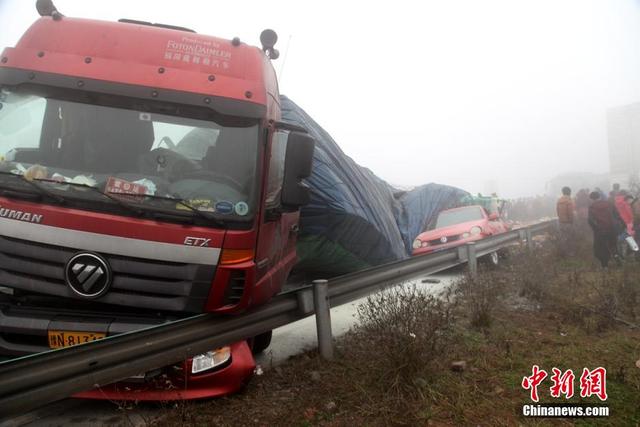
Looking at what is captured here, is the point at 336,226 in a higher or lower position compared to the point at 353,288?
higher

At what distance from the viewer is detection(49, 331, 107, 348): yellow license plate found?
2902 millimetres

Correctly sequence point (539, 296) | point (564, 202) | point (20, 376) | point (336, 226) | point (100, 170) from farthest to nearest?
1. point (564, 202)
2. point (336, 226)
3. point (539, 296)
4. point (100, 170)
5. point (20, 376)

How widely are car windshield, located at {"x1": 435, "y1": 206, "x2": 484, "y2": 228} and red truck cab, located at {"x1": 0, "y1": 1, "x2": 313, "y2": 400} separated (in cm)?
823

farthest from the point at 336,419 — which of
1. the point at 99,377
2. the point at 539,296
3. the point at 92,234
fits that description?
the point at 539,296

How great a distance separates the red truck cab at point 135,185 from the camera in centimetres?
298

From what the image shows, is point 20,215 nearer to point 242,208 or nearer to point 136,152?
point 136,152

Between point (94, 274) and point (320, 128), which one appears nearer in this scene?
point (94, 274)

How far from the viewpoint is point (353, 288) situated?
436 cm

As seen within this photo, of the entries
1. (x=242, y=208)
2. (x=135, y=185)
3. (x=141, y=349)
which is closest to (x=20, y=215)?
(x=135, y=185)

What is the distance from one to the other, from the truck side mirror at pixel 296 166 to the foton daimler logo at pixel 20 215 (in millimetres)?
1830

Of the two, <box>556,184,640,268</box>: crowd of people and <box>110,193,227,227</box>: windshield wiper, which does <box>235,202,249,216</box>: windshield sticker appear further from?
<box>556,184,640,268</box>: crowd of people

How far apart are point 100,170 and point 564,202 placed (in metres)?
10.6

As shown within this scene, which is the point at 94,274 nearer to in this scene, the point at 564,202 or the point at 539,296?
the point at 539,296

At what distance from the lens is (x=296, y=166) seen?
12.0 ft
